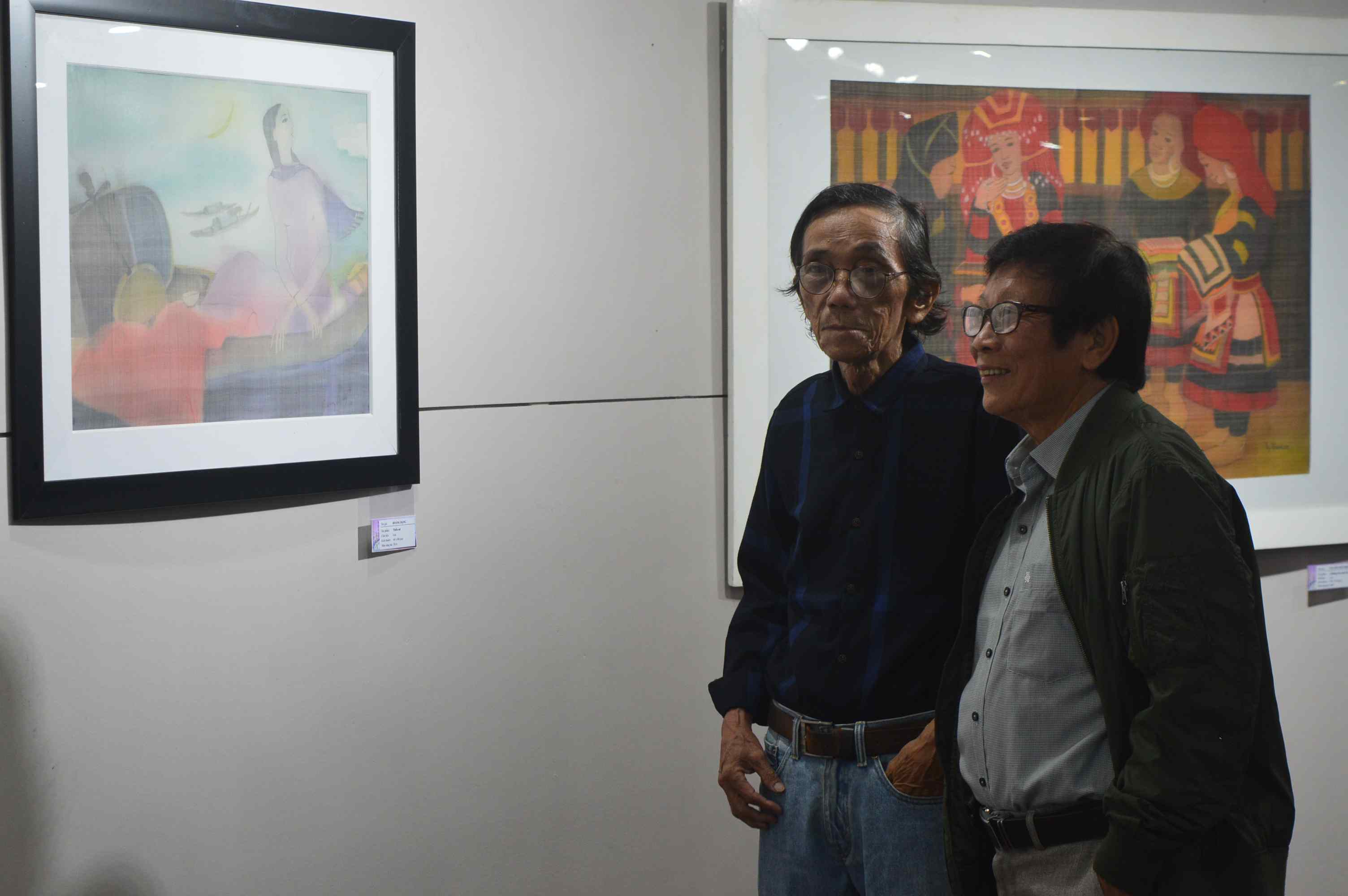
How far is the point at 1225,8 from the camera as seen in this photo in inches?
108

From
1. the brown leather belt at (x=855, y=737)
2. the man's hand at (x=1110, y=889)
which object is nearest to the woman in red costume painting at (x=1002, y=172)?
the brown leather belt at (x=855, y=737)

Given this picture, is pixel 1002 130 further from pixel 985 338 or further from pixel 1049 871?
pixel 1049 871

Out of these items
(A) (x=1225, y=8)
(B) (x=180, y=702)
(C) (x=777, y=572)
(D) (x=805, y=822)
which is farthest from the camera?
(A) (x=1225, y=8)

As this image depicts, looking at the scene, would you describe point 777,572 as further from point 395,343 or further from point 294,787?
point 294,787

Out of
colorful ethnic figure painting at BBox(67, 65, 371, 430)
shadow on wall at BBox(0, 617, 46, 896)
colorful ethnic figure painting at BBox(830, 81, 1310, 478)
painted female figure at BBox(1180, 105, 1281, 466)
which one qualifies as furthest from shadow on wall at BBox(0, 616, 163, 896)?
painted female figure at BBox(1180, 105, 1281, 466)

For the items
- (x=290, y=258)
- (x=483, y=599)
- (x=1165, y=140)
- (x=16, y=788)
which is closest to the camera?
(x=16, y=788)

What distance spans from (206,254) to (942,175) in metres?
1.69

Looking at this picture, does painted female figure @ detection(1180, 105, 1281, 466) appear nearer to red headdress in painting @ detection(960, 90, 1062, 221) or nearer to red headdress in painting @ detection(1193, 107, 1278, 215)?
red headdress in painting @ detection(1193, 107, 1278, 215)

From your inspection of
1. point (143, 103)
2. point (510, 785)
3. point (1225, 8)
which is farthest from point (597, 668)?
point (1225, 8)

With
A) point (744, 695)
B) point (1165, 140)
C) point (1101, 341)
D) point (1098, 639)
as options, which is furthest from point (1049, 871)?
point (1165, 140)

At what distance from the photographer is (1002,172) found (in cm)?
258

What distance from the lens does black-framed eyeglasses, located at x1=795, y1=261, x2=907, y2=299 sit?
5.20 feet

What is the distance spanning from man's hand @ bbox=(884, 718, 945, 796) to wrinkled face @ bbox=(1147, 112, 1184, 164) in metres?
1.84

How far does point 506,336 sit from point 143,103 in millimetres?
833
